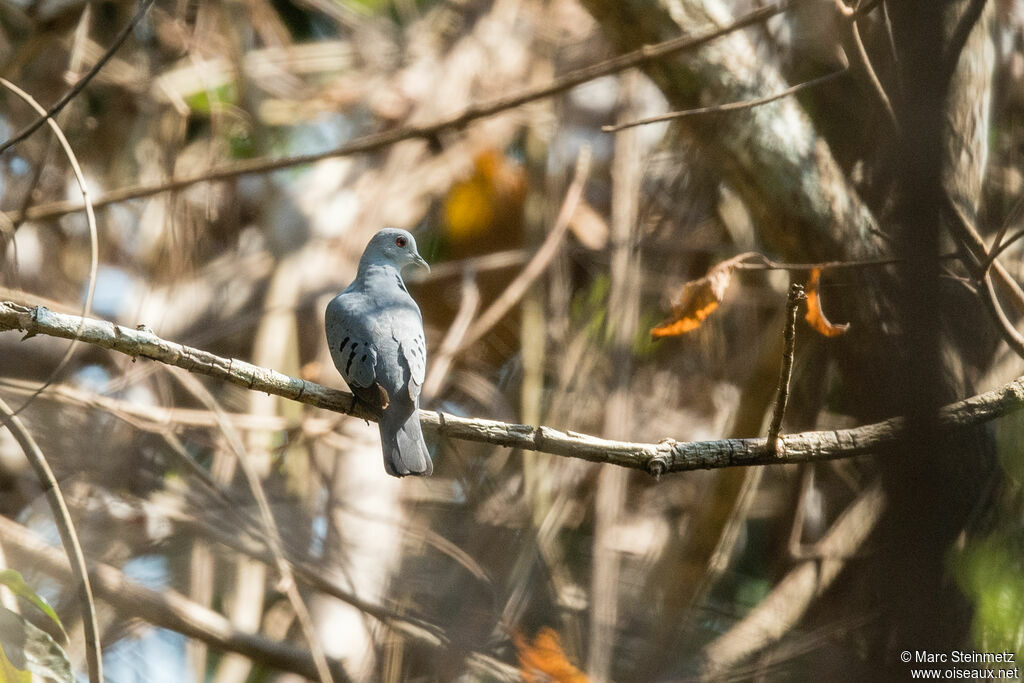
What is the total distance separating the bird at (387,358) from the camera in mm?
3002

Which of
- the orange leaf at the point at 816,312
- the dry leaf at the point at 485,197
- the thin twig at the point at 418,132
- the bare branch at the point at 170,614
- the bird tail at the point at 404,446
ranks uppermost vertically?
the dry leaf at the point at 485,197

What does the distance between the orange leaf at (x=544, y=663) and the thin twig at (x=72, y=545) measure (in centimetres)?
186

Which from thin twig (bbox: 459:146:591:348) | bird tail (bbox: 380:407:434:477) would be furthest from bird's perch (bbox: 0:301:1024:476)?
thin twig (bbox: 459:146:591:348)

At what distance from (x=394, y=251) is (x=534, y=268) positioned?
4.98 ft

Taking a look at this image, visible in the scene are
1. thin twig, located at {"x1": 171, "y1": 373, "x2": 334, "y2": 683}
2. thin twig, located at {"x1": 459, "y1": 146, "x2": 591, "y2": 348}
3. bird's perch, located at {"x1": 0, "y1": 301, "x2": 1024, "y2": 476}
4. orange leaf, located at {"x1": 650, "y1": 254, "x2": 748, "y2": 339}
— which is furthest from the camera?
thin twig, located at {"x1": 459, "y1": 146, "x2": 591, "y2": 348}

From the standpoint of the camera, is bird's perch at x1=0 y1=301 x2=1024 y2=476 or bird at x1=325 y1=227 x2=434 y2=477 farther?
bird at x1=325 y1=227 x2=434 y2=477

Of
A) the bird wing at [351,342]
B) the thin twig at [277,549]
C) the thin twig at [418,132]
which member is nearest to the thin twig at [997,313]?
the thin twig at [418,132]

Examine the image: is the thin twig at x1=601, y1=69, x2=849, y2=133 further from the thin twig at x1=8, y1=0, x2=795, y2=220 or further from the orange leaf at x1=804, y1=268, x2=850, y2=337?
the thin twig at x1=8, y1=0, x2=795, y2=220

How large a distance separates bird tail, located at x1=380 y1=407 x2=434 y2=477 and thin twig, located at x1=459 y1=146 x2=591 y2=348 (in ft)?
8.22

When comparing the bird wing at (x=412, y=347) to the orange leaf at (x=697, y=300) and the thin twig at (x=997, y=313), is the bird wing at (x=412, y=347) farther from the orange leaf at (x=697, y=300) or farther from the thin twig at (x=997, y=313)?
the thin twig at (x=997, y=313)

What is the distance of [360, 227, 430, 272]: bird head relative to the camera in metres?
4.34

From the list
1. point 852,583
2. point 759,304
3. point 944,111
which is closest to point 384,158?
point 759,304

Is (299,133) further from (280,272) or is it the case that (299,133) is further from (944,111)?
(944,111)

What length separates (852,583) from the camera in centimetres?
456
